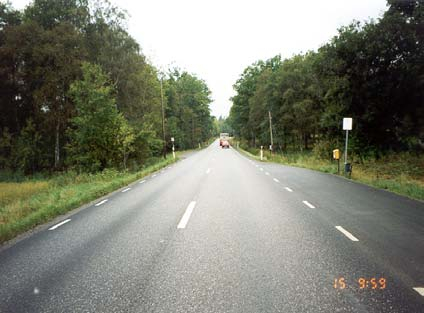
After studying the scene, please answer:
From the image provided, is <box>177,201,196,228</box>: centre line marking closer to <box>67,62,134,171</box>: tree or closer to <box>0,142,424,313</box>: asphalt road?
<box>0,142,424,313</box>: asphalt road

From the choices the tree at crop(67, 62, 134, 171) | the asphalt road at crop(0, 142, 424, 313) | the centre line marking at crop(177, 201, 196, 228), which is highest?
the tree at crop(67, 62, 134, 171)

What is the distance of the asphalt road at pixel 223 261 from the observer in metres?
3.34

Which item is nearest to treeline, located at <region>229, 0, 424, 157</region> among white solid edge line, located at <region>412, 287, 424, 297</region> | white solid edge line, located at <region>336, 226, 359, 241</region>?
white solid edge line, located at <region>336, 226, 359, 241</region>

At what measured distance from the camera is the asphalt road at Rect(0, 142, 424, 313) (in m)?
3.34

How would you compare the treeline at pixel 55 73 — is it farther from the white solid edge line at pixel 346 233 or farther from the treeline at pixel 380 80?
the white solid edge line at pixel 346 233

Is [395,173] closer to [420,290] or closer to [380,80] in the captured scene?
[380,80]

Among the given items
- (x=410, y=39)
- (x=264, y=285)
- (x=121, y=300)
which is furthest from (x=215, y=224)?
(x=410, y=39)

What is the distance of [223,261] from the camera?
14.7 feet

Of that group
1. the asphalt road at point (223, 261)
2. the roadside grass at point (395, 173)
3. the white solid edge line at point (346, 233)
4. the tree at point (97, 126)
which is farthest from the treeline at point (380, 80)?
the white solid edge line at point (346, 233)

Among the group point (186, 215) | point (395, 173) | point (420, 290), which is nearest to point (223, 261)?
point (420, 290)

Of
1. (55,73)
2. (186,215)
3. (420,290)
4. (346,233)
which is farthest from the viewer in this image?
(55,73)

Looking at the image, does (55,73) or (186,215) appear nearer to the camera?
(186,215)

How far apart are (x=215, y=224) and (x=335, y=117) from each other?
2146 cm

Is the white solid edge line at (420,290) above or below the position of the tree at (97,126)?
below
